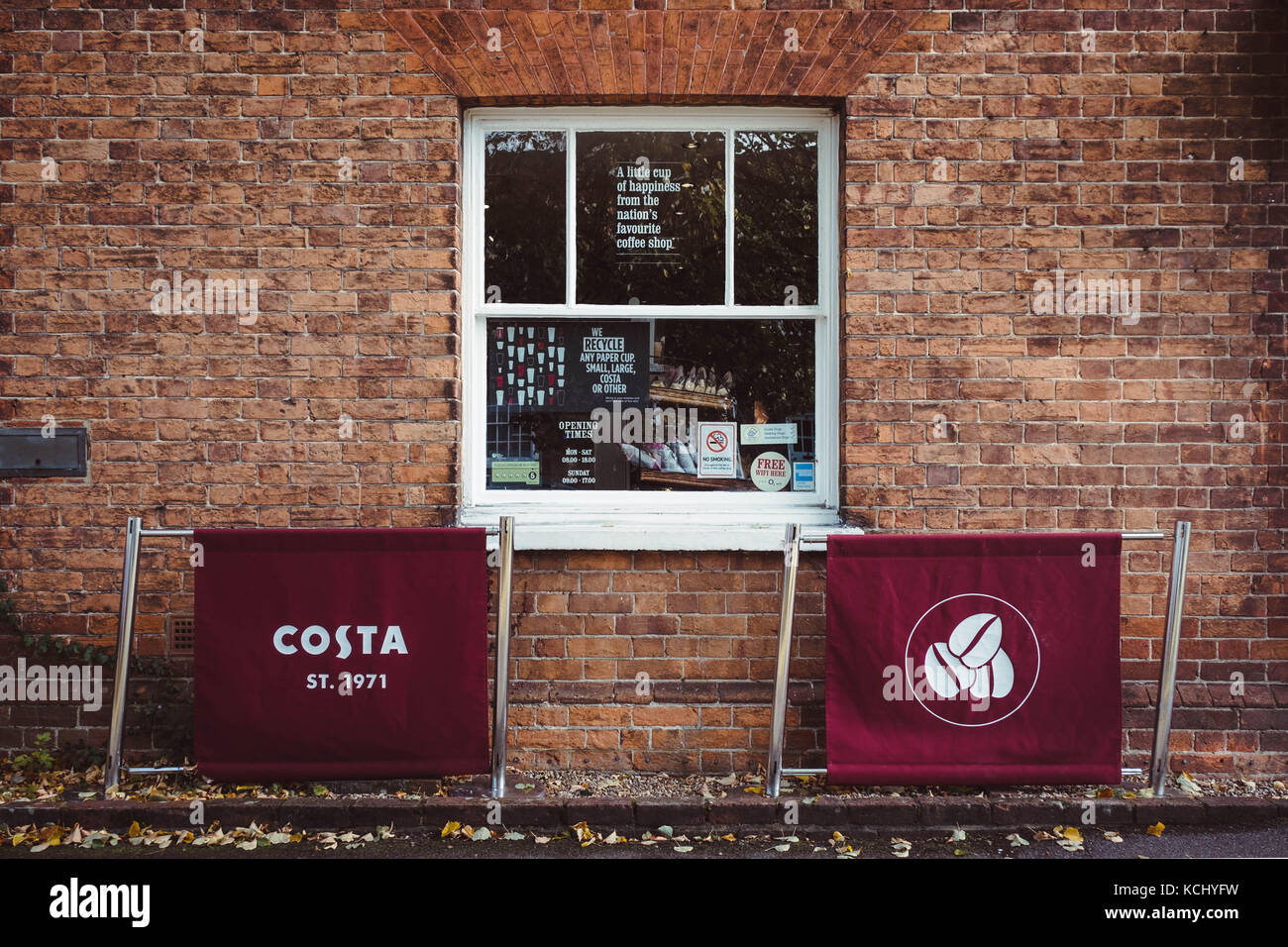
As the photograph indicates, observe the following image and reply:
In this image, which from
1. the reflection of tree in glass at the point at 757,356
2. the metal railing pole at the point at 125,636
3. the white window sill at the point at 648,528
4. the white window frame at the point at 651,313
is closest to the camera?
the metal railing pole at the point at 125,636

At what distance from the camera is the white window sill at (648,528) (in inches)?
178

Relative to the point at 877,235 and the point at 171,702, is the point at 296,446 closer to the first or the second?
the point at 171,702

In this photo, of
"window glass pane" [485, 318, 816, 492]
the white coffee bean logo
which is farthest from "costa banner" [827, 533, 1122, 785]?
"window glass pane" [485, 318, 816, 492]

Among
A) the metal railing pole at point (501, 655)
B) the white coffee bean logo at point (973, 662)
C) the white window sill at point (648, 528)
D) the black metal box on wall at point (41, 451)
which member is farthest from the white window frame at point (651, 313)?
the black metal box on wall at point (41, 451)

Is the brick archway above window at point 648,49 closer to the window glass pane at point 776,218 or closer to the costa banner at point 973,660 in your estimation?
the window glass pane at point 776,218

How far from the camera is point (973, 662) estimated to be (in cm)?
413

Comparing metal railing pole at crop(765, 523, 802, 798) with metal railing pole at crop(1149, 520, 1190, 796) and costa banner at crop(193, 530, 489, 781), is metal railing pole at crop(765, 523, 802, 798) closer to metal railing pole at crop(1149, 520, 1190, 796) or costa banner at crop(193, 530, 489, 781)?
costa banner at crop(193, 530, 489, 781)

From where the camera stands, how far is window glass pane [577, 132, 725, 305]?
4.81 metres

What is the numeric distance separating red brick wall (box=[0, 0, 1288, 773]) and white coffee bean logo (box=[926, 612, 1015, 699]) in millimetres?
647

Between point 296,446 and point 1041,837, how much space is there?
3879mm

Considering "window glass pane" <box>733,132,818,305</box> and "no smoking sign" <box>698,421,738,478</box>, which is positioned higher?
"window glass pane" <box>733,132,818,305</box>

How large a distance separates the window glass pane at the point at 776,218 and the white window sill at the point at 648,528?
1154 mm

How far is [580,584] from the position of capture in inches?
Answer: 181

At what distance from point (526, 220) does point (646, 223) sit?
2.06 ft
